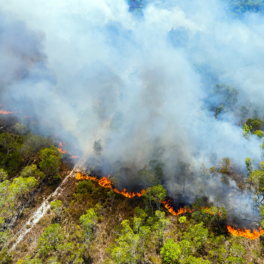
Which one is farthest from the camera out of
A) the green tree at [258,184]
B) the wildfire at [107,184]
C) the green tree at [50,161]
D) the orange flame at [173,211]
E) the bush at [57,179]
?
the bush at [57,179]

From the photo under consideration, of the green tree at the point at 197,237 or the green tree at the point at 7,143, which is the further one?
the green tree at the point at 7,143

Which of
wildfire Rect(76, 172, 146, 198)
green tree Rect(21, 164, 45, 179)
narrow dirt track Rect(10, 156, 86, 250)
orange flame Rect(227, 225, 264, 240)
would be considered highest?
orange flame Rect(227, 225, 264, 240)

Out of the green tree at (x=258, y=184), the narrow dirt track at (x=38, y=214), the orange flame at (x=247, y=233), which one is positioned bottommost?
the narrow dirt track at (x=38, y=214)

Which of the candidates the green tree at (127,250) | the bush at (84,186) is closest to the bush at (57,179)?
the bush at (84,186)

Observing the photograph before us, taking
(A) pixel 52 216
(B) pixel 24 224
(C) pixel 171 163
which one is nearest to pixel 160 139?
(C) pixel 171 163

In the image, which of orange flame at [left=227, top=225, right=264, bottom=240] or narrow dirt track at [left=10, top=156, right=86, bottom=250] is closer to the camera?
orange flame at [left=227, top=225, right=264, bottom=240]

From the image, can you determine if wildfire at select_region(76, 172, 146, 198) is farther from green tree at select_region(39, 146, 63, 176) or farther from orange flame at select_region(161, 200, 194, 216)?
green tree at select_region(39, 146, 63, 176)

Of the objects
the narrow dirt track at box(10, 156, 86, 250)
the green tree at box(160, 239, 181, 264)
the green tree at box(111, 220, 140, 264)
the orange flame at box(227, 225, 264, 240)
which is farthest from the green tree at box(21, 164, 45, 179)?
the orange flame at box(227, 225, 264, 240)

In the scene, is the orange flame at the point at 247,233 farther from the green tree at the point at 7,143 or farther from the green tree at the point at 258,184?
the green tree at the point at 7,143

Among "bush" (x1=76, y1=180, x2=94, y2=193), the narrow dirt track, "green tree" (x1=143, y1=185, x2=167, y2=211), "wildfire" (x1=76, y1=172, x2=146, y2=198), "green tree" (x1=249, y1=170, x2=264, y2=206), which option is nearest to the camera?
the narrow dirt track

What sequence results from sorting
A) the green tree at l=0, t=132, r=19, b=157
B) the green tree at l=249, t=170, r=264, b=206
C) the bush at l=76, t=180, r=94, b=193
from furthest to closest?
the green tree at l=0, t=132, r=19, b=157 → the bush at l=76, t=180, r=94, b=193 → the green tree at l=249, t=170, r=264, b=206

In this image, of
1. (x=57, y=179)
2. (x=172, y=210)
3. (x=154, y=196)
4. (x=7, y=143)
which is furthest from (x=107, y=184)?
(x=7, y=143)
